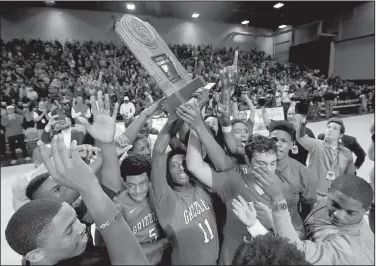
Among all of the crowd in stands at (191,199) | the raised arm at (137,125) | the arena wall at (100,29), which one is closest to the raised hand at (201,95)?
the crowd in stands at (191,199)

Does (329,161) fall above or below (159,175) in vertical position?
below

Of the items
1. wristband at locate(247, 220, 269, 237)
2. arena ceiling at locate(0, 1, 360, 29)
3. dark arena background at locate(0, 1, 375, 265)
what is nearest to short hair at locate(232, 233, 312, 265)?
wristband at locate(247, 220, 269, 237)

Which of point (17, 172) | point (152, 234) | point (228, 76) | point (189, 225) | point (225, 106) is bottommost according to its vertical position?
point (17, 172)

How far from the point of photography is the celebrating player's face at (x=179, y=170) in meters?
1.80

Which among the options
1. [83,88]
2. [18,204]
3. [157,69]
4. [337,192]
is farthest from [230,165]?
[83,88]

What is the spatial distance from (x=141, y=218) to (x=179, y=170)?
397 millimetres

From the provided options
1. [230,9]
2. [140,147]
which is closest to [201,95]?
[140,147]

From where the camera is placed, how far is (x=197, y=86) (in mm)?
1590

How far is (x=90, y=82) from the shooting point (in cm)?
807

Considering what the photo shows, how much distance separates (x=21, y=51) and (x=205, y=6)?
356 inches

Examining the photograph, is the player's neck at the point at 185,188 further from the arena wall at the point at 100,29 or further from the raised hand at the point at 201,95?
the arena wall at the point at 100,29

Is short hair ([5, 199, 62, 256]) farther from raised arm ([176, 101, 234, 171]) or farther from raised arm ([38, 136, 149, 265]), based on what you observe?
raised arm ([176, 101, 234, 171])

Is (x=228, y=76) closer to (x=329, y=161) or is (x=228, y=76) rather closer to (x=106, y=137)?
(x=106, y=137)

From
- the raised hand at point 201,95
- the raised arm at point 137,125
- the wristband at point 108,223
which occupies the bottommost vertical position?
the wristband at point 108,223
